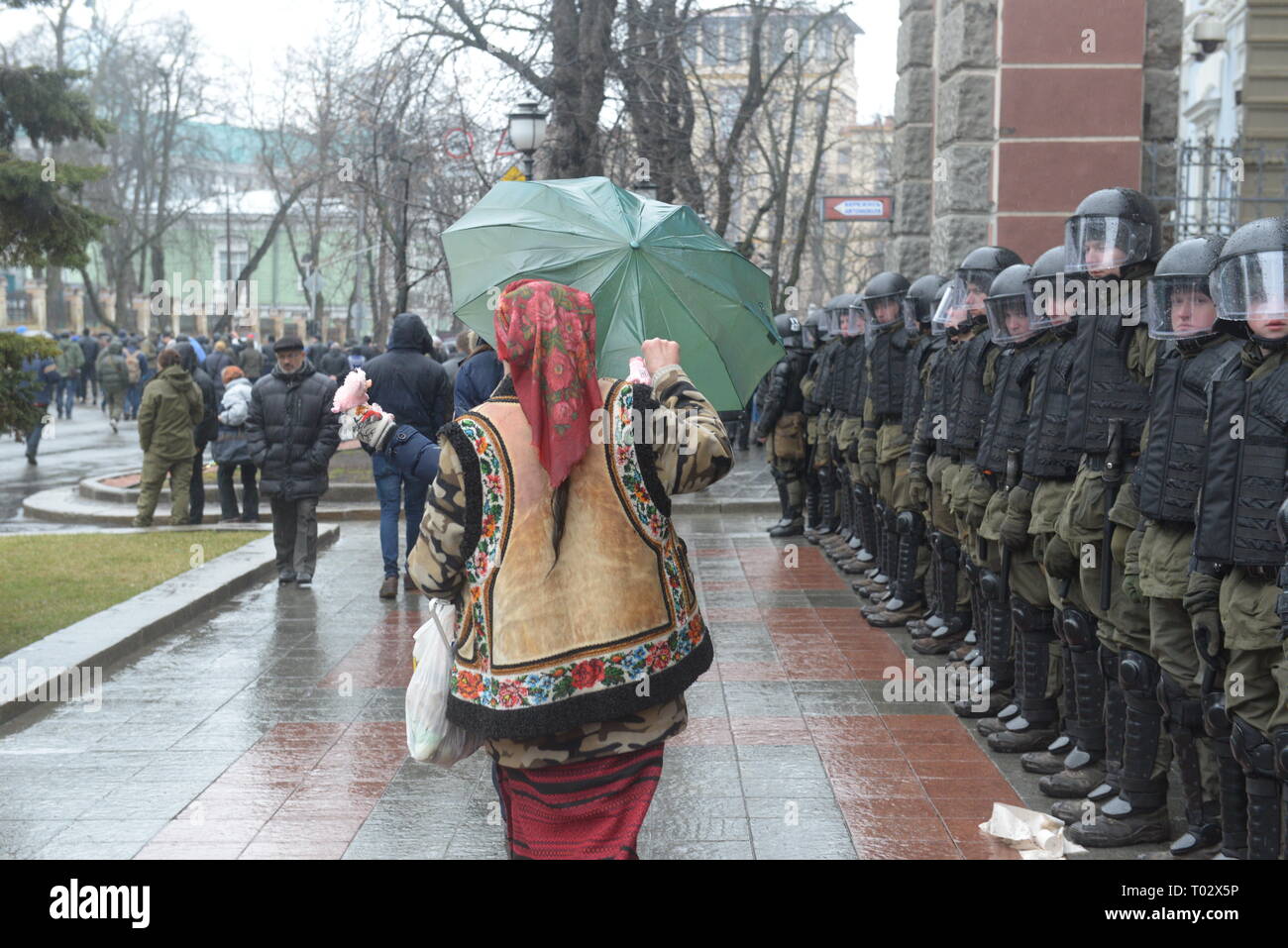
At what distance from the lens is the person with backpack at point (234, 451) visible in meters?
14.8

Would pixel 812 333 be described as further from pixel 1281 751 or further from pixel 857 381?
pixel 1281 751

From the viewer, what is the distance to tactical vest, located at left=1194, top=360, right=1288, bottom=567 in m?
4.63

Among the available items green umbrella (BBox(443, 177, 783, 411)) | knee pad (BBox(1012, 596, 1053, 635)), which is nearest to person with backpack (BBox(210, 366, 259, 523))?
knee pad (BBox(1012, 596, 1053, 635))

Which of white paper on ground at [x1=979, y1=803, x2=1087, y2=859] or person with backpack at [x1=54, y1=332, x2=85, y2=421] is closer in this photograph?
white paper on ground at [x1=979, y1=803, x2=1087, y2=859]

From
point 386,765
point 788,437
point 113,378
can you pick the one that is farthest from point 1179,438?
point 113,378

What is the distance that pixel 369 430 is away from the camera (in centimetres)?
428

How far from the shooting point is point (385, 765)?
22.5 feet

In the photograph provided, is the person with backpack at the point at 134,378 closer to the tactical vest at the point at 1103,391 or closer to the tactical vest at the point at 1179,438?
the tactical vest at the point at 1103,391

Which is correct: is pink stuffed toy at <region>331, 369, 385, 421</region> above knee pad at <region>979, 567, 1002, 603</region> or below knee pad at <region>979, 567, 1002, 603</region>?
above

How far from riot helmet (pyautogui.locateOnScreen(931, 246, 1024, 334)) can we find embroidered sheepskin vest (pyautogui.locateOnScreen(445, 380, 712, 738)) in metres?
5.03

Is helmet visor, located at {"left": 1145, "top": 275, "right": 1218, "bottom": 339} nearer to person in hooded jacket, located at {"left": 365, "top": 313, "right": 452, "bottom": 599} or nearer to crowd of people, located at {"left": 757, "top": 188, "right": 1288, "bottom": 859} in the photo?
crowd of people, located at {"left": 757, "top": 188, "right": 1288, "bottom": 859}

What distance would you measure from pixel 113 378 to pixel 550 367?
3063 cm
